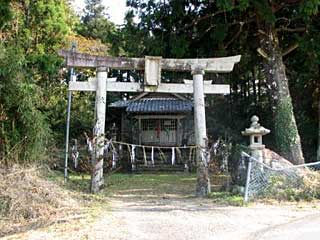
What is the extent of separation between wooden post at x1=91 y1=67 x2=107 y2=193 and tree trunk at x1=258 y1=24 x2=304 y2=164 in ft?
19.6

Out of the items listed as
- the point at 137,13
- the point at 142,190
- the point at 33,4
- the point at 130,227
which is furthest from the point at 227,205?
the point at 33,4

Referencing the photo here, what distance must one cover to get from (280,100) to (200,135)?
4.43 m

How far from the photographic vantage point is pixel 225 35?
15219 mm

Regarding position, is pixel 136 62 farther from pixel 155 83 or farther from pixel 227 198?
pixel 227 198

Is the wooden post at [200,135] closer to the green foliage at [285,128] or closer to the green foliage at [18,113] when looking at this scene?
the green foliage at [18,113]

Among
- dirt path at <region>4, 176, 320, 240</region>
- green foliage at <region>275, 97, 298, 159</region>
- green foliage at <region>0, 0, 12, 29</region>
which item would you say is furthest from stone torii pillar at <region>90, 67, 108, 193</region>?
green foliage at <region>275, 97, 298, 159</region>

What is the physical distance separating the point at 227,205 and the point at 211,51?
A: 8406 millimetres

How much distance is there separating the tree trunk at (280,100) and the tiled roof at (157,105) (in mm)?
7972

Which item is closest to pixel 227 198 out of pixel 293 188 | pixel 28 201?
pixel 293 188

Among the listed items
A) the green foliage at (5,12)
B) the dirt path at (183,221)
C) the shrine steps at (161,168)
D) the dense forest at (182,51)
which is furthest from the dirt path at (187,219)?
the shrine steps at (161,168)

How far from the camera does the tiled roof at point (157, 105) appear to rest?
2220cm

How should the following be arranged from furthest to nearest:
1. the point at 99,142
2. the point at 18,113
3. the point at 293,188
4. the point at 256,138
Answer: the point at 256,138, the point at 99,142, the point at 293,188, the point at 18,113

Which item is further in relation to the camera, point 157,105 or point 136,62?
point 157,105

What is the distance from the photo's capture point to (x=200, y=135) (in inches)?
440
